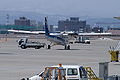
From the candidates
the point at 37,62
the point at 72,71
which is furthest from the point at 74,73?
the point at 37,62

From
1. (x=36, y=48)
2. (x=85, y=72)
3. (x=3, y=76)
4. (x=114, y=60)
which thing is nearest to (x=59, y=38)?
(x=36, y=48)

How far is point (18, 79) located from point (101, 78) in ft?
30.9

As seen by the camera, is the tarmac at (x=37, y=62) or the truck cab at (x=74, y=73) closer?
the truck cab at (x=74, y=73)

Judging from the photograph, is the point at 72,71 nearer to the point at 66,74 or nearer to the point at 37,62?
the point at 66,74

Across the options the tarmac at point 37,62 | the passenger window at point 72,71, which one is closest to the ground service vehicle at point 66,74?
the passenger window at point 72,71

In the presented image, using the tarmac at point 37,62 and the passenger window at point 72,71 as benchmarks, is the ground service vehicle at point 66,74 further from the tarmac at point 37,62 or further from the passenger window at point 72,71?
the tarmac at point 37,62

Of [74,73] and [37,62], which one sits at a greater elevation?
[74,73]

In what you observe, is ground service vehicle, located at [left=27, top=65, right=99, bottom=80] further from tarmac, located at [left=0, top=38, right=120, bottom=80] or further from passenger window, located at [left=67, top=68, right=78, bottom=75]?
tarmac, located at [left=0, top=38, right=120, bottom=80]

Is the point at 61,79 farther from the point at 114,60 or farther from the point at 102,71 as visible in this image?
the point at 114,60

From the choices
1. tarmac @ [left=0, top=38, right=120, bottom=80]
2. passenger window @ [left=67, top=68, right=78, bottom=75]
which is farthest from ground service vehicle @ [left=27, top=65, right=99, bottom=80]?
tarmac @ [left=0, top=38, right=120, bottom=80]

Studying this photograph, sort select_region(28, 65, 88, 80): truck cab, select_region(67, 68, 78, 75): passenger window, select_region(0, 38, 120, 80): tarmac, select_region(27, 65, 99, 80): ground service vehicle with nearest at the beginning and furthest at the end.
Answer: select_region(27, 65, 99, 80): ground service vehicle
select_region(28, 65, 88, 80): truck cab
select_region(67, 68, 78, 75): passenger window
select_region(0, 38, 120, 80): tarmac

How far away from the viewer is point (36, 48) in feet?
354

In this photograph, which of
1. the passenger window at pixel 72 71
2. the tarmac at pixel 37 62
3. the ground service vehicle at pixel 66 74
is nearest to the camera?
the ground service vehicle at pixel 66 74

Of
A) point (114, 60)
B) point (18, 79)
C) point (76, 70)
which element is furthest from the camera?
point (114, 60)
